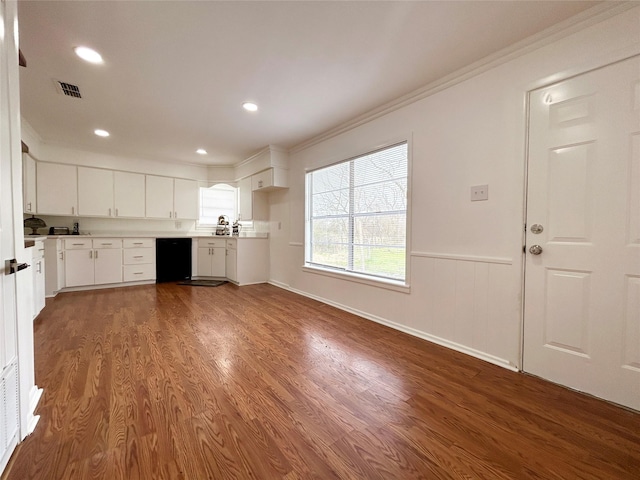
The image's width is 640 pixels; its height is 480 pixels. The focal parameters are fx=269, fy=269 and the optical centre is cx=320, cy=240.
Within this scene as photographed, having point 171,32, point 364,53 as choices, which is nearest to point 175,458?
point 171,32

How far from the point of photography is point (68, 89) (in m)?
2.64

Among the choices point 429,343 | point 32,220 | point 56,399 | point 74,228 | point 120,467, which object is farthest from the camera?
point 74,228

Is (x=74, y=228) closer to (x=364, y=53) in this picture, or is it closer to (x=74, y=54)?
(x=74, y=54)

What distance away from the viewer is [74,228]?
4.71 m

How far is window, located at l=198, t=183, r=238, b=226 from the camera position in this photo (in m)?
5.97

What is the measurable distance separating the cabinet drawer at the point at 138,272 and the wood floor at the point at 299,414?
2.37 meters

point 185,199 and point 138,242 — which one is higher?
point 185,199

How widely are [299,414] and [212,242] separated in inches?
181

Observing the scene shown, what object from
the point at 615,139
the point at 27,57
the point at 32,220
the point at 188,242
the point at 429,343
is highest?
the point at 27,57

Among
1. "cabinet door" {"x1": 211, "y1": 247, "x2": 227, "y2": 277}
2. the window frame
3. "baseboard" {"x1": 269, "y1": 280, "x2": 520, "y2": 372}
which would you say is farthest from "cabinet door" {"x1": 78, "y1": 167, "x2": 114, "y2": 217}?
"baseboard" {"x1": 269, "y1": 280, "x2": 520, "y2": 372}

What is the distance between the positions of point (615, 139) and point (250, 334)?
3.08 m

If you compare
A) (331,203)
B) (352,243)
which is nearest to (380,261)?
(352,243)

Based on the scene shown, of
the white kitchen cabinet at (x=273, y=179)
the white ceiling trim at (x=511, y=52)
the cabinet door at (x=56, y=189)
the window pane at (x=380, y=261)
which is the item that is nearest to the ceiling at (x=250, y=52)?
the white ceiling trim at (x=511, y=52)

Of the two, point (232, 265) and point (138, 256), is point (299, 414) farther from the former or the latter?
point (138, 256)
